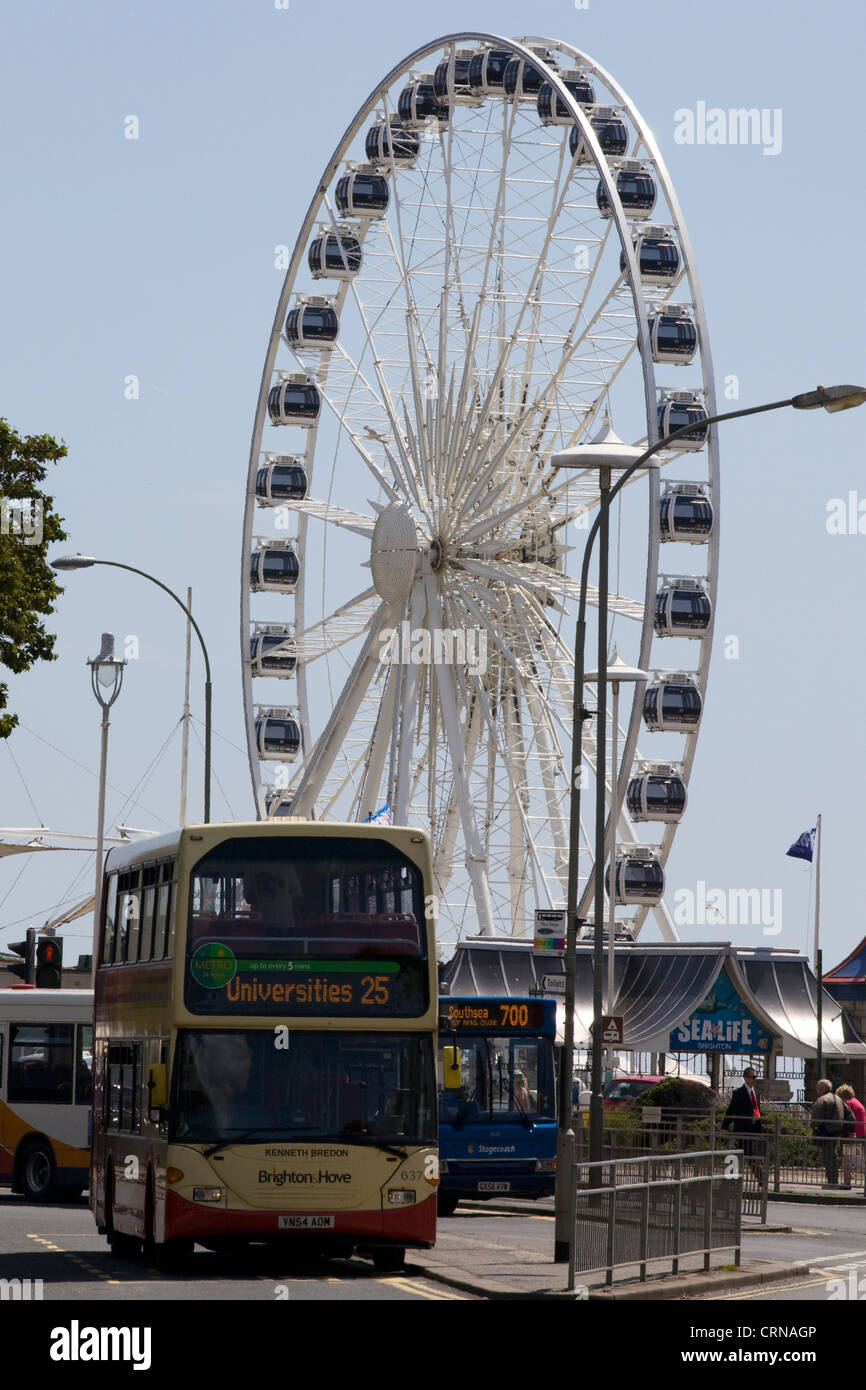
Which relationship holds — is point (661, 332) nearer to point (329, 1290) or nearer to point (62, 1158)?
point (62, 1158)

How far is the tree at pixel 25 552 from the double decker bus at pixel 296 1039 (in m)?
14.2

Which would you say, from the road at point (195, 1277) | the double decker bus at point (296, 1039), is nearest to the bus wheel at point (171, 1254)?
the double decker bus at point (296, 1039)

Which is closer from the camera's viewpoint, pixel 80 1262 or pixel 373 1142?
pixel 373 1142

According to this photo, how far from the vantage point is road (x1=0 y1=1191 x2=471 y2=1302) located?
17.8 metres

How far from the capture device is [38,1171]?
31.7 meters

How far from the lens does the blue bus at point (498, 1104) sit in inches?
1170

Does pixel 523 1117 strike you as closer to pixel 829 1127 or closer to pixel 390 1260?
pixel 829 1127

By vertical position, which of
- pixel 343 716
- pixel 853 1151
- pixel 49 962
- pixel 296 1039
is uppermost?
pixel 343 716

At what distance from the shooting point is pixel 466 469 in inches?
1770

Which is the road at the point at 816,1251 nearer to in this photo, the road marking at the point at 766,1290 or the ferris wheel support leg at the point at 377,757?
the road marking at the point at 766,1290

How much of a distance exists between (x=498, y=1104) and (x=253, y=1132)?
10.8m

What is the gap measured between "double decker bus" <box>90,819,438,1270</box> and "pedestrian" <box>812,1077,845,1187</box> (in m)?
16.4

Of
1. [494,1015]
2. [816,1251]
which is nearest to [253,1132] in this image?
[816,1251]
